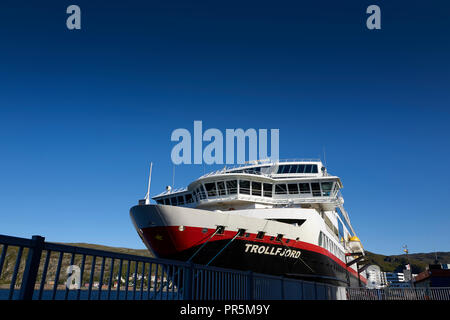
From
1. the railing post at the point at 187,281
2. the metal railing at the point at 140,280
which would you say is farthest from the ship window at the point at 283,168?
the railing post at the point at 187,281

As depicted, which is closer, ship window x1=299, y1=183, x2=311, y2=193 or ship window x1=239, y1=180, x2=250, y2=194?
ship window x1=239, y1=180, x2=250, y2=194

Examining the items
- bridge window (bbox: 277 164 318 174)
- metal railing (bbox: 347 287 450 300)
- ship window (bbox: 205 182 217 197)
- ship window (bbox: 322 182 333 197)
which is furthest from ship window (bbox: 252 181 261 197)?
metal railing (bbox: 347 287 450 300)

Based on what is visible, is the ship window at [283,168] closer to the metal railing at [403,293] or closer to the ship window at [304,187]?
the ship window at [304,187]

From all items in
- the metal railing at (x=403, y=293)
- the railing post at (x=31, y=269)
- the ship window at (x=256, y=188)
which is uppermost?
the ship window at (x=256, y=188)

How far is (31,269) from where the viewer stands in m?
4.39

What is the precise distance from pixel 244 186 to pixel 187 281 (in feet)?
58.7

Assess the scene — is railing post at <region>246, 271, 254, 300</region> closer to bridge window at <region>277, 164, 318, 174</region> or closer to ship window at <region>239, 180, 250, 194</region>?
ship window at <region>239, 180, 250, 194</region>

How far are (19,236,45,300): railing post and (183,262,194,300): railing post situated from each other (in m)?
3.48

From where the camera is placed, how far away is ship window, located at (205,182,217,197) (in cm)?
2520

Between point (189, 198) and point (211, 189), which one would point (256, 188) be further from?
point (189, 198)

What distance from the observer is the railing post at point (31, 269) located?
13.9ft

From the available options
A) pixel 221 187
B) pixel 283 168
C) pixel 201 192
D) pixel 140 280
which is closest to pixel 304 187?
pixel 283 168

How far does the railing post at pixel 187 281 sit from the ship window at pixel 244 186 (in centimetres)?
1748
